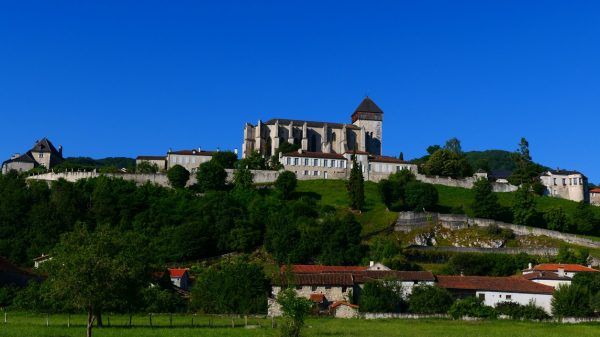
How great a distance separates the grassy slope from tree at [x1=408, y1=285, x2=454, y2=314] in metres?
27.5

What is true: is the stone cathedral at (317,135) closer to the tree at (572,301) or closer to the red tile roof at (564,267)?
the red tile roof at (564,267)

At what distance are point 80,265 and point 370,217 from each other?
56.3 meters

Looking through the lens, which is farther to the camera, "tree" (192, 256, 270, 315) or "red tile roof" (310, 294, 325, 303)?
"red tile roof" (310, 294, 325, 303)

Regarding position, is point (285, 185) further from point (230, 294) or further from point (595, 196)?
point (595, 196)

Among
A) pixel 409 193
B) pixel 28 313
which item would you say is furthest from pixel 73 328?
pixel 409 193

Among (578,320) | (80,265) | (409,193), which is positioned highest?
(409,193)

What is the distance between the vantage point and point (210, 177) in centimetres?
10162

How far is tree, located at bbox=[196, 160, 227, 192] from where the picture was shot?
102 meters

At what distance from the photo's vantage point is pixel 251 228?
8256cm

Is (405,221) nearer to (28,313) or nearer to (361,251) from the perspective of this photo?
(361,251)

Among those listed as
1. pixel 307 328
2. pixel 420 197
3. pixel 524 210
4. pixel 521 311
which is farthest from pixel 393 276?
pixel 524 210

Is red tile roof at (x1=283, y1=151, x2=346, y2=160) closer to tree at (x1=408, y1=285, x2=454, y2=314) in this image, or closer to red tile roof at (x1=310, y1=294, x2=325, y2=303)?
red tile roof at (x1=310, y1=294, x2=325, y2=303)

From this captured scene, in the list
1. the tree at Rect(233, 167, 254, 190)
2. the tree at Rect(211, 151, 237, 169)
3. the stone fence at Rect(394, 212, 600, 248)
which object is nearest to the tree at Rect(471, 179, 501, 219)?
the stone fence at Rect(394, 212, 600, 248)

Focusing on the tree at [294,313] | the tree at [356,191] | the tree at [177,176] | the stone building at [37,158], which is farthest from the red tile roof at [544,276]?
the stone building at [37,158]
